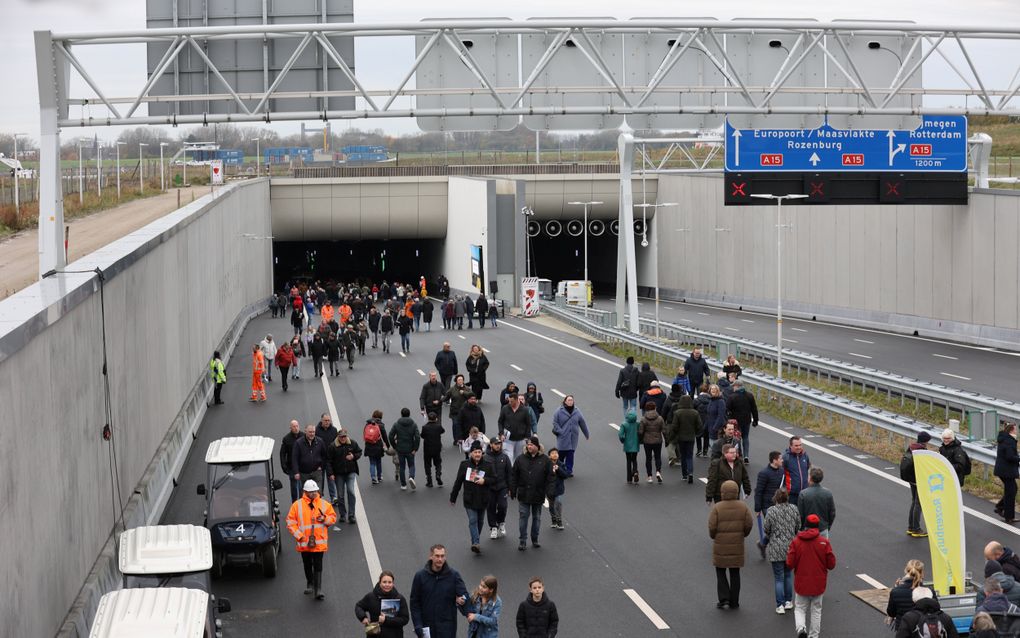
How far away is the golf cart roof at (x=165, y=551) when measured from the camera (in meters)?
12.0

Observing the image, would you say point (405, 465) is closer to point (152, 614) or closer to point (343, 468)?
point (343, 468)

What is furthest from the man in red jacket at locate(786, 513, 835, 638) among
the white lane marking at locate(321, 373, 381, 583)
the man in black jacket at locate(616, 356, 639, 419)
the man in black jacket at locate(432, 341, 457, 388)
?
the man in black jacket at locate(432, 341, 457, 388)

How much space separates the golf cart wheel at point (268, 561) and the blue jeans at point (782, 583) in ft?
19.8

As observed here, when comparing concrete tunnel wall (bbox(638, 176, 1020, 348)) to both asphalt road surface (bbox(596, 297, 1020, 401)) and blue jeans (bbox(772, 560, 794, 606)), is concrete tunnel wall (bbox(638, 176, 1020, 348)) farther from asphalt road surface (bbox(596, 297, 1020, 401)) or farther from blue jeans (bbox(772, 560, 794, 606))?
blue jeans (bbox(772, 560, 794, 606))

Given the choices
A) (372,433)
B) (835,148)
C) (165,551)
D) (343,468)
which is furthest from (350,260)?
(165,551)

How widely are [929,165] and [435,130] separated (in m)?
19.3

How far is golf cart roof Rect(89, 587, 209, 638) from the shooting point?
9.55 metres

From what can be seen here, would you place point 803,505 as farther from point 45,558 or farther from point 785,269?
point 785,269

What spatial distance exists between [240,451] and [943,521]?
8691 mm

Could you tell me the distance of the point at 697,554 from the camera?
17.1m

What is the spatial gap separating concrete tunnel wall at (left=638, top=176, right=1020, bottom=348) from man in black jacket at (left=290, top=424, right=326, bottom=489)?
95.8 ft

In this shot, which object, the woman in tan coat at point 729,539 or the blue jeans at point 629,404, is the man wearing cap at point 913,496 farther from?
the blue jeans at point 629,404

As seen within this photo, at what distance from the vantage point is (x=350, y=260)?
365 feet

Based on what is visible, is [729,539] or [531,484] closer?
[729,539]
